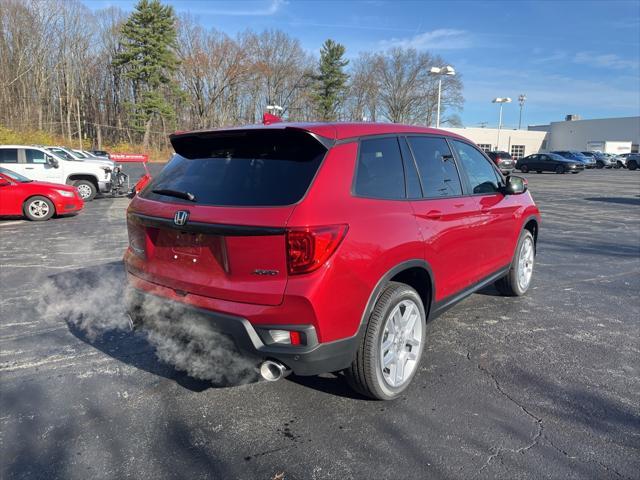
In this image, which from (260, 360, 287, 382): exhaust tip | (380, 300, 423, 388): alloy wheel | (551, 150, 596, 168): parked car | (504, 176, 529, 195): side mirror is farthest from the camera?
(551, 150, 596, 168): parked car

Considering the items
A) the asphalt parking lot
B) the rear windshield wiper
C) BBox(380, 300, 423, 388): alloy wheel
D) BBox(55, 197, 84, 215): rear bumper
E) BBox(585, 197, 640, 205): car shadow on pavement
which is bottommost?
the asphalt parking lot

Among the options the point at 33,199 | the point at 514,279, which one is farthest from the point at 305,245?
the point at 33,199

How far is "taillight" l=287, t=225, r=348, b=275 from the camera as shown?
246 centimetres

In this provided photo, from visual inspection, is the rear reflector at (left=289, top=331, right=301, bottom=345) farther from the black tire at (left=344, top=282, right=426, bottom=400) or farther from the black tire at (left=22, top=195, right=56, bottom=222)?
the black tire at (left=22, top=195, right=56, bottom=222)

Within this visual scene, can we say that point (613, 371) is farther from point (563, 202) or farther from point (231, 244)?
point (563, 202)

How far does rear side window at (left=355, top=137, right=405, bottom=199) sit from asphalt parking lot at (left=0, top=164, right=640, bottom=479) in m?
1.42

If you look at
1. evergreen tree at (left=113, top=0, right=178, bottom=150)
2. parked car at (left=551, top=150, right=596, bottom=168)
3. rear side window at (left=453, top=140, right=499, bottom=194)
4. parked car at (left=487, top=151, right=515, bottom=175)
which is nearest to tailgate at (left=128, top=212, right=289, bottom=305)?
rear side window at (left=453, top=140, right=499, bottom=194)

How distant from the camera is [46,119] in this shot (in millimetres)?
51656

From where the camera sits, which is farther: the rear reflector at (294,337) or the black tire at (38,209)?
the black tire at (38,209)

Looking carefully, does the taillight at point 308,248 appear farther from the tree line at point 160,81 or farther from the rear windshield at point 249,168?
the tree line at point 160,81

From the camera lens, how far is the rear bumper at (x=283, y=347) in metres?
2.53

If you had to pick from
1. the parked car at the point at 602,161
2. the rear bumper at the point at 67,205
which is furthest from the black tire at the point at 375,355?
the parked car at the point at 602,161

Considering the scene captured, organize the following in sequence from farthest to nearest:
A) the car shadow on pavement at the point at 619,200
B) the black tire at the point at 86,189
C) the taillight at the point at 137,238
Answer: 1. the car shadow on pavement at the point at 619,200
2. the black tire at the point at 86,189
3. the taillight at the point at 137,238

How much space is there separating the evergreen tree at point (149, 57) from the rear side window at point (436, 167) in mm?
53323
